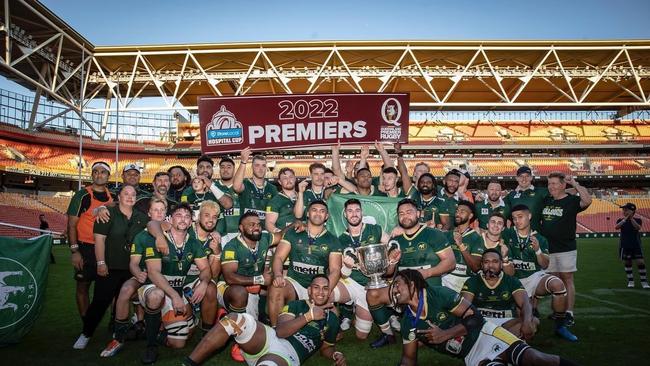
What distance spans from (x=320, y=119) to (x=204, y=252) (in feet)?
10.8

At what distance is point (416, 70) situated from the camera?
3177 centimetres

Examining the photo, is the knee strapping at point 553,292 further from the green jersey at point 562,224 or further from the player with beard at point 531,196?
the player with beard at point 531,196

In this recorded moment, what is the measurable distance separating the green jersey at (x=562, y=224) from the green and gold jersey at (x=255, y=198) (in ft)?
14.5

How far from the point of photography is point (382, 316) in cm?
532

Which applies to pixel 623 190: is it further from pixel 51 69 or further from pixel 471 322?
pixel 51 69

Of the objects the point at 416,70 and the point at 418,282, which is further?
the point at 416,70

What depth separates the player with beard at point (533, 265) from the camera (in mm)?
5633

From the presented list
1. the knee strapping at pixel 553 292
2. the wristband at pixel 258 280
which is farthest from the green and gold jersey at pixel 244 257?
the knee strapping at pixel 553 292

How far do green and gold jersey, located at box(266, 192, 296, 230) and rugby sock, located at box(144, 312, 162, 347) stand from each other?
2.14m

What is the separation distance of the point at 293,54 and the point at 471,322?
93.9 ft

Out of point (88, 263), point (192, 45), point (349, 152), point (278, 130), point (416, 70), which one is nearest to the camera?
point (88, 263)

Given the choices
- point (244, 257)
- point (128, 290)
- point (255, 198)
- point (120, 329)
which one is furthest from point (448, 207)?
point (120, 329)

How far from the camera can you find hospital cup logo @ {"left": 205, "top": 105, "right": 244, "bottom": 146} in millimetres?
6945

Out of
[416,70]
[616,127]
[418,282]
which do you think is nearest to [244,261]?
[418,282]
